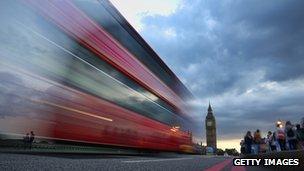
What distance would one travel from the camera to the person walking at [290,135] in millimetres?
13484

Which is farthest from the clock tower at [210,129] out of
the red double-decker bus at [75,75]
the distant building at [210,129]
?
the red double-decker bus at [75,75]

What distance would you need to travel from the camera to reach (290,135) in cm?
1352

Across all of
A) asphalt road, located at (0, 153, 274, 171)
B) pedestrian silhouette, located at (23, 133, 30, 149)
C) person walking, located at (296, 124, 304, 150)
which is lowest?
asphalt road, located at (0, 153, 274, 171)

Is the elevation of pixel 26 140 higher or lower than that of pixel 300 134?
lower

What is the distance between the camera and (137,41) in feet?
37.2

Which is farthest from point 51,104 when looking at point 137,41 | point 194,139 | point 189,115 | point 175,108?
point 194,139

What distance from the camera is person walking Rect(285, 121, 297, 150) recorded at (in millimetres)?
13484

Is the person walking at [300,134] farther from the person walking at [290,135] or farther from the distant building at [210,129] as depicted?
the distant building at [210,129]

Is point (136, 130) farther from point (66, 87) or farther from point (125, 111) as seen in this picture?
point (66, 87)

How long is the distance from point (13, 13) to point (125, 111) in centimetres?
462

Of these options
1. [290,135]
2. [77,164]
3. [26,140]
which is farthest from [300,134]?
[77,164]

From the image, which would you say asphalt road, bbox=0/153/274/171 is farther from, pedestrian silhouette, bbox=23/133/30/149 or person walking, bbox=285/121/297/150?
person walking, bbox=285/121/297/150

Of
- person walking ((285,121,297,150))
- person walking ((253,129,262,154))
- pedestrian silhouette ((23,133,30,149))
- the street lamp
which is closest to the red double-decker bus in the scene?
pedestrian silhouette ((23,133,30,149))

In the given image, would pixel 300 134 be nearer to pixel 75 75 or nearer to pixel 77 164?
pixel 75 75
